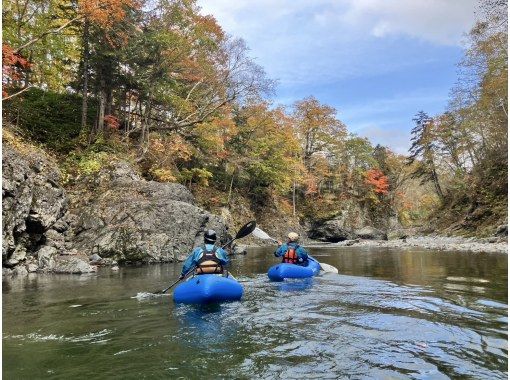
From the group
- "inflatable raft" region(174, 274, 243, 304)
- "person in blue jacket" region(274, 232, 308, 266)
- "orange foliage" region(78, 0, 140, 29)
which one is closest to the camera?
"inflatable raft" region(174, 274, 243, 304)

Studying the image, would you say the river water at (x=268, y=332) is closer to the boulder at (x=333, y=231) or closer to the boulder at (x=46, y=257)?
the boulder at (x=46, y=257)

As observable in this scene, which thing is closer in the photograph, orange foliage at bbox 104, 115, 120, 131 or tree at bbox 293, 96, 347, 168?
orange foliage at bbox 104, 115, 120, 131

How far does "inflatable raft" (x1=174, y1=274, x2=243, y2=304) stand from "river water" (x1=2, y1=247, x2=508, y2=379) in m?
0.16

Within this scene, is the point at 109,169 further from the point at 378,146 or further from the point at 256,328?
the point at 378,146

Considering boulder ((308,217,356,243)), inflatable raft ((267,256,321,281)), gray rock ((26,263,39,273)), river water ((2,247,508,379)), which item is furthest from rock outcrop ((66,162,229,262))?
boulder ((308,217,356,243))

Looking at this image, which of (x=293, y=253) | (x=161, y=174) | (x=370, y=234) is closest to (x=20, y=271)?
(x=293, y=253)

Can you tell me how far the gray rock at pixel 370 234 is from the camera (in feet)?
112

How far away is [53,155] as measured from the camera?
54.3 feet

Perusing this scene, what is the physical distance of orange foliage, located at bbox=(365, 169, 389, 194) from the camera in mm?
37000

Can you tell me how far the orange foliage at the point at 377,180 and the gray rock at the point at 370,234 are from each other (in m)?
4.40

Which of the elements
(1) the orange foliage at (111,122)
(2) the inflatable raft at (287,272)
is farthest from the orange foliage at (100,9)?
(2) the inflatable raft at (287,272)

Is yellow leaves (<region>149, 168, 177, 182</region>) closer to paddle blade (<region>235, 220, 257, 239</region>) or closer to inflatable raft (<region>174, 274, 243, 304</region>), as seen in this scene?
paddle blade (<region>235, 220, 257, 239</region>)

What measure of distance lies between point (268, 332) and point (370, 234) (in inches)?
1210

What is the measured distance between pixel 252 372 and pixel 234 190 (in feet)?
87.2
